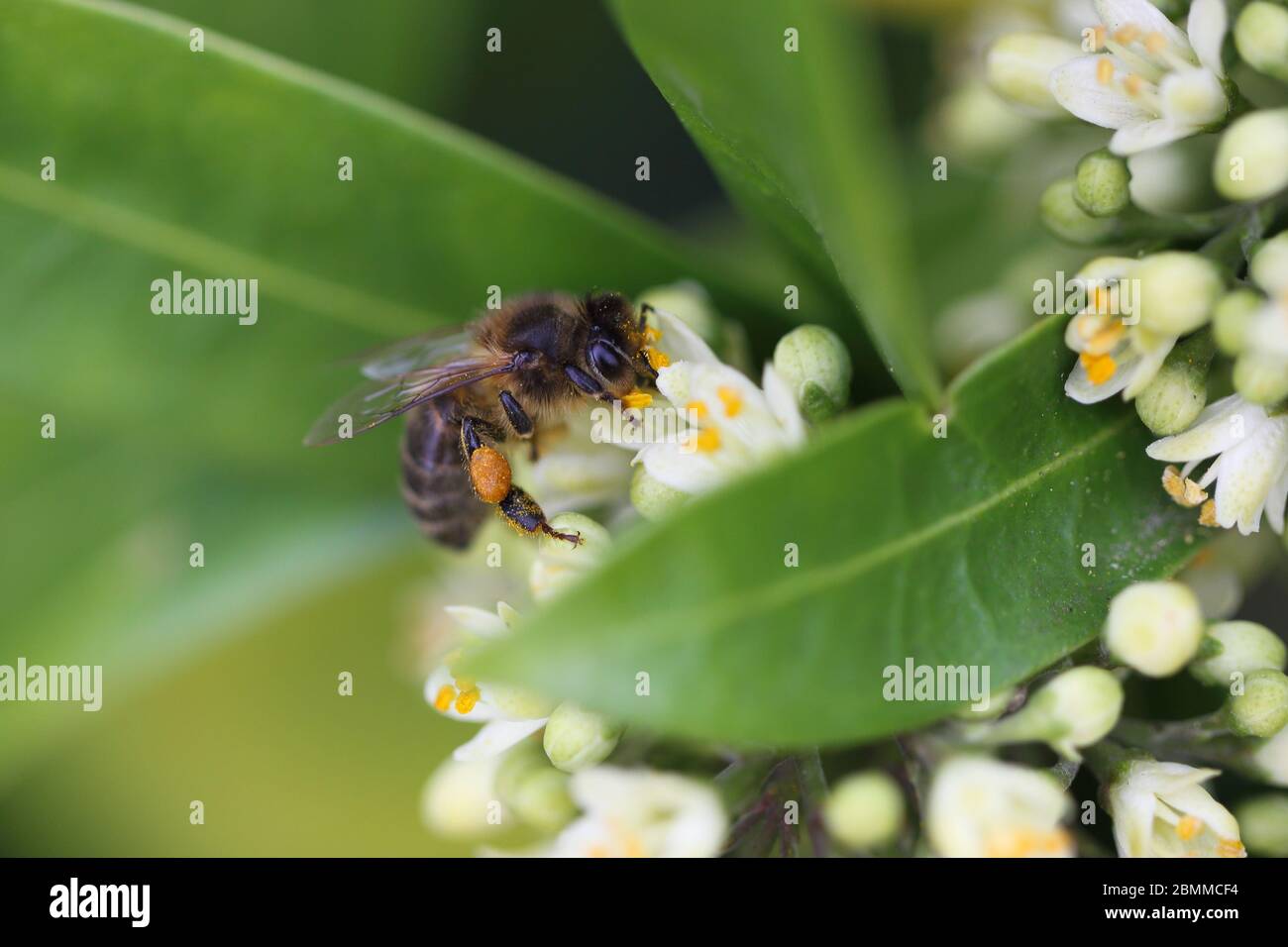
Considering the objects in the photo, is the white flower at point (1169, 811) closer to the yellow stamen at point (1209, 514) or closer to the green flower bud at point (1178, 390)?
the yellow stamen at point (1209, 514)

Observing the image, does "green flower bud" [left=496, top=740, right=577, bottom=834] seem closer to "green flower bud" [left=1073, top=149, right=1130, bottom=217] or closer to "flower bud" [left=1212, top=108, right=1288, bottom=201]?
"green flower bud" [left=1073, top=149, right=1130, bottom=217]

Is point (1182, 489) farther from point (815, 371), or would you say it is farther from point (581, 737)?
point (581, 737)

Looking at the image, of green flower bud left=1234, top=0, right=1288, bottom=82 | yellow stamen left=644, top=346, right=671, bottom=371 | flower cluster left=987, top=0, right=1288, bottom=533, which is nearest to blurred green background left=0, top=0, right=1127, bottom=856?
yellow stamen left=644, top=346, right=671, bottom=371

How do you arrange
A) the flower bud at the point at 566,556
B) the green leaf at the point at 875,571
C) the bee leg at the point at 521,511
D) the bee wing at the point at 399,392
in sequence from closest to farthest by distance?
the green leaf at the point at 875,571 < the flower bud at the point at 566,556 < the bee leg at the point at 521,511 < the bee wing at the point at 399,392

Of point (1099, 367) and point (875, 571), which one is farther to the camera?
point (1099, 367)

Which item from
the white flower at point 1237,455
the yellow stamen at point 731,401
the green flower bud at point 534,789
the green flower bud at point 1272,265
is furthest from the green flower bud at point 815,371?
the green flower bud at point 534,789

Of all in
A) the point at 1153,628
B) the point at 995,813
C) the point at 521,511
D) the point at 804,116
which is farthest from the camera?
the point at 521,511

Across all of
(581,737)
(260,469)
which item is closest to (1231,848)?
(581,737)
